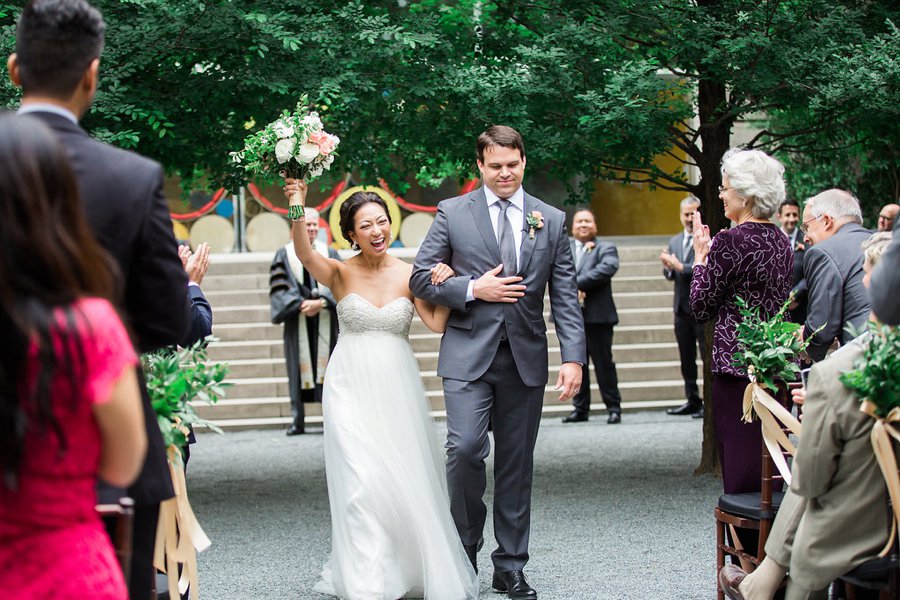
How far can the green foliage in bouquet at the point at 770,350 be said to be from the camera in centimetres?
517

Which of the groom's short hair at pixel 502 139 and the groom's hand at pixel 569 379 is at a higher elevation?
the groom's short hair at pixel 502 139

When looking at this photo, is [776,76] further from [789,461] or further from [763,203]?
[789,461]

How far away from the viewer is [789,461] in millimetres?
5684

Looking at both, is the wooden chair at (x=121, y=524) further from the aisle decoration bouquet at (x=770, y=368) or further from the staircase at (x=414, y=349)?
the staircase at (x=414, y=349)

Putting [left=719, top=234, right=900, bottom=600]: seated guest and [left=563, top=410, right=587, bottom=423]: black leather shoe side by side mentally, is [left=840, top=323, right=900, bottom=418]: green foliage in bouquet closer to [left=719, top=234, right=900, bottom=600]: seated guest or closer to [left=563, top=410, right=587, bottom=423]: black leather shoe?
[left=719, top=234, right=900, bottom=600]: seated guest

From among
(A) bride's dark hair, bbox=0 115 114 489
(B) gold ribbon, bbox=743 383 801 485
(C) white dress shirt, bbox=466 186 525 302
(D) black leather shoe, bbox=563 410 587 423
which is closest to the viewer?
(A) bride's dark hair, bbox=0 115 114 489

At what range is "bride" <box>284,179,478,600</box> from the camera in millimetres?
5953

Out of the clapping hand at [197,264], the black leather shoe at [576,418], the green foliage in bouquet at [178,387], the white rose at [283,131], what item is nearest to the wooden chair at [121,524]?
the green foliage in bouquet at [178,387]

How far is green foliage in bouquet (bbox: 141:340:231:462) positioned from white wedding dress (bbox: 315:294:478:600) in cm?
219

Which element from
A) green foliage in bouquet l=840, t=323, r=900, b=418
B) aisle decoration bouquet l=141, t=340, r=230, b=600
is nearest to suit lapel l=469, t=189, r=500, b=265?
aisle decoration bouquet l=141, t=340, r=230, b=600

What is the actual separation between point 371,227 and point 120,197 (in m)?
3.52

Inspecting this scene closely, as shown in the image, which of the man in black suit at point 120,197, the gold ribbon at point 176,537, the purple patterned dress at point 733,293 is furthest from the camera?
the purple patterned dress at point 733,293

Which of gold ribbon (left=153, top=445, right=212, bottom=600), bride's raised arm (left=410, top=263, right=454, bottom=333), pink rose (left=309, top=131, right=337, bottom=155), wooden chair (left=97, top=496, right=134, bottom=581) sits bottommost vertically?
gold ribbon (left=153, top=445, right=212, bottom=600)

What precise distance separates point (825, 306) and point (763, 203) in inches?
59.2
